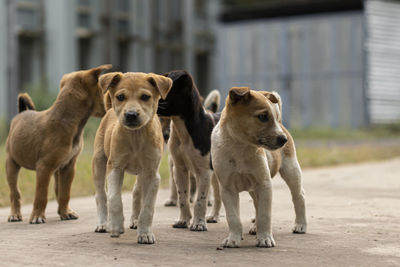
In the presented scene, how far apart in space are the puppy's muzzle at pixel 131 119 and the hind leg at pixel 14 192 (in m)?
2.11

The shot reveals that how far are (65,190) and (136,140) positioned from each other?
1654mm

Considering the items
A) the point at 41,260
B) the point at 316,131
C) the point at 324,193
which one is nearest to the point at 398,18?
the point at 316,131

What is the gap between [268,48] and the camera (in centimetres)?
2438

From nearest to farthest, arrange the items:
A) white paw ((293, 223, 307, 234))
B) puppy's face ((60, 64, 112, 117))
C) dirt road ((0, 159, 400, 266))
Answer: dirt road ((0, 159, 400, 266)), white paw ((293, 223, 307, 234)), puppy's face ((60, 64, 112, 117))

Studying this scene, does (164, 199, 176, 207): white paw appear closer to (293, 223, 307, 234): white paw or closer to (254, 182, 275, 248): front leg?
(293, 223, 307, 234): white paw

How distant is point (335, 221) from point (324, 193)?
2.36 metres

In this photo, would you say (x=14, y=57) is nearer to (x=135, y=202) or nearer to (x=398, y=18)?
(x=135, y=202)

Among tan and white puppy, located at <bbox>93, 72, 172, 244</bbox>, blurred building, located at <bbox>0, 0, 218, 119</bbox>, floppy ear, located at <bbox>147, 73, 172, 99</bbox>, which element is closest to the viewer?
tan and white puppy, located at <bbox>93, 72, 172, 244</bbox>

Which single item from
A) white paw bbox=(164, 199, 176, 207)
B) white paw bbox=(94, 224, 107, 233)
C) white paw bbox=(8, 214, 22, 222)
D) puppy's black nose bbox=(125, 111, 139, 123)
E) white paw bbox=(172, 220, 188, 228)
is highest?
puppy's black nose bbox=(125, 111, 139, 123)

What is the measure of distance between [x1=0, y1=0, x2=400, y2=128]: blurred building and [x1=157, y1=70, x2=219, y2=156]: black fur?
1350 centimetres

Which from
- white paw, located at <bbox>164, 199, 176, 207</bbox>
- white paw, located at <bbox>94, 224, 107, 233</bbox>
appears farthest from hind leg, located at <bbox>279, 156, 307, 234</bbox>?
white paw, located at <bbox>164, 199, 176, 207</bbox>

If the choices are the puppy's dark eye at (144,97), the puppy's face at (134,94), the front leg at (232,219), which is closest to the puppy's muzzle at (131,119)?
the puppy's face at (134,94)

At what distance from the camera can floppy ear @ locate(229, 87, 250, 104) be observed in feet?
15.3

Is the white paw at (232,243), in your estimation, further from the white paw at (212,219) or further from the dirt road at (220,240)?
the white paw at (212,219)
